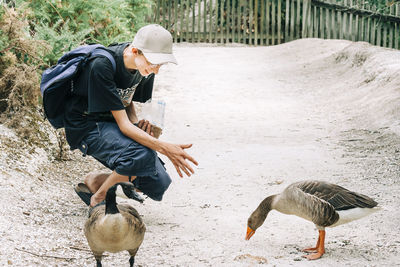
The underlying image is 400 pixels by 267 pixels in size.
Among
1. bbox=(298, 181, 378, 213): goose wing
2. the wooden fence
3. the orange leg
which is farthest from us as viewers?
the wooden fence

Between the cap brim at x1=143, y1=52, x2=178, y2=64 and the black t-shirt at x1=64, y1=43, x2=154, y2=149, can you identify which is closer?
the cap brim at x1=143, y1=52, x2=178, y2=64

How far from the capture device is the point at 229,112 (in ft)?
33.2

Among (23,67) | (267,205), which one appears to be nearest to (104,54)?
(267,205)

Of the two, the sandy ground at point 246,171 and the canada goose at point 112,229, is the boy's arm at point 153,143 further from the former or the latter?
the sandy ground at point 246,171

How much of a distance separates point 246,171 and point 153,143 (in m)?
2.97

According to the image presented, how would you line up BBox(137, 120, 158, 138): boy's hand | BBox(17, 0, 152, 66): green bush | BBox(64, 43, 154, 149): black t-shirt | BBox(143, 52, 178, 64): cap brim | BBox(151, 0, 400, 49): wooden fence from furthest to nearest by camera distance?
BBox(151, 0, 400, 49): wooden fence
BBox(17, 0, 152, 66): green bush
BBox(137, 120, 158, 138): boy's hand
BBox(64, 43, 154, 149): black t-shirt
BBox(143, 52, 178, 64): cap brim

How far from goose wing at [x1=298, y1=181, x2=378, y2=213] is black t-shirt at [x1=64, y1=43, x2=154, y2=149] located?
1.68 m

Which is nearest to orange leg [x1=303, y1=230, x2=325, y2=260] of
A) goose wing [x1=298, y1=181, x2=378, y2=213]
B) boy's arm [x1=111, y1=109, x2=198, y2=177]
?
goose wing [x1=298, y1=181, x2=378, y2=213]

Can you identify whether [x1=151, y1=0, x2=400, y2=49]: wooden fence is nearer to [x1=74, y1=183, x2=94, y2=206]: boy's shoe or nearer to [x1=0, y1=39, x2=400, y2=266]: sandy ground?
[x1=0, y1=39, x2=400, y2=266]: sandy ground

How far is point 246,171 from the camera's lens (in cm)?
672

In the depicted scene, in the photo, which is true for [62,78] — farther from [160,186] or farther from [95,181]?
[160,186]

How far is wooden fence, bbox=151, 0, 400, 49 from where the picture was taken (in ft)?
58.3

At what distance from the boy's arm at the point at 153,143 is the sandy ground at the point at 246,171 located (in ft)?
2.83

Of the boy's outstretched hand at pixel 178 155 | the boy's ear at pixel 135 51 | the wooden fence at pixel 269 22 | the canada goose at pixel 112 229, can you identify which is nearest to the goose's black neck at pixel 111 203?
the canada goose at pixel 112 229
